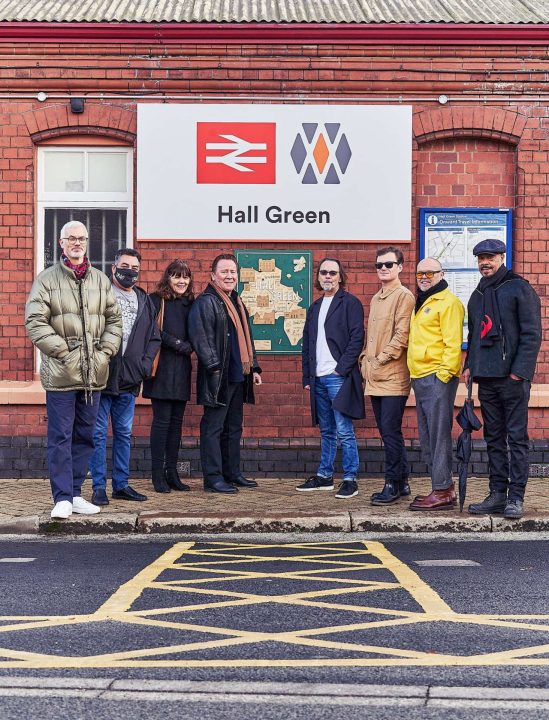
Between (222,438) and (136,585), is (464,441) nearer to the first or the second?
(222,438)

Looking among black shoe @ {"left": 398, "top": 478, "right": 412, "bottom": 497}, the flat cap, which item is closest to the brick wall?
black shoe @ {"left": 398, "top": 478, "right": 412, "bottom": 497}

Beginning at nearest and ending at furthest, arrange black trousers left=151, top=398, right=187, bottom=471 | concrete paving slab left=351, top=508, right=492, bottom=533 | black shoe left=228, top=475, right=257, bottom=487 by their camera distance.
→ 1. concrete paving slab left=351, top=508, right=492, bottom=533
2. black trousers left=151, top=398, right=187, bottom=471
3. black shoe left=228, top=475, right=257, bottom=487

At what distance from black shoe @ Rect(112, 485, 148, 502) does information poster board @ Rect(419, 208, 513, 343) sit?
4.10 metres

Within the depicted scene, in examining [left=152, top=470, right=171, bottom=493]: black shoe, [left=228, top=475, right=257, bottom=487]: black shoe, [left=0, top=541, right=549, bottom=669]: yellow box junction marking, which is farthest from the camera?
[left=228, top=475, right=257, bottom=487]: black shoe

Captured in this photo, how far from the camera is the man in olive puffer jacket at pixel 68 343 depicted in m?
8.62

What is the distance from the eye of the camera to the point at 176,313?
32.8ft

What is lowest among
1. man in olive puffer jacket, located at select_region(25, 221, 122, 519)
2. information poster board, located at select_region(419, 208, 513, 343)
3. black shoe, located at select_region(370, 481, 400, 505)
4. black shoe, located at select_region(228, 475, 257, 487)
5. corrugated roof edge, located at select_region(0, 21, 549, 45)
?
black shoe, located at select_region(228, 475, 257, 487)

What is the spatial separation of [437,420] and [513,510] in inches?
37.2

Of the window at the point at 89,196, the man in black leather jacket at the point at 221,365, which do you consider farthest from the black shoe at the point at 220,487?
the window at the point at 89,196

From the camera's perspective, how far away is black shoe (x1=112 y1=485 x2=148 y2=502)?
9555 mm

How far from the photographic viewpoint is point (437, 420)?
29.5ft

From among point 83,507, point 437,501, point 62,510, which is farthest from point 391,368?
point 62,510

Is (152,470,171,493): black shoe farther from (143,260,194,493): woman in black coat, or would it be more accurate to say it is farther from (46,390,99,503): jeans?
(46,390,99,503): jeans

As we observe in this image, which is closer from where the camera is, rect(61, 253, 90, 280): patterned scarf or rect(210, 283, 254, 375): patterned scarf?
rect(61, 253, 90, 280): patterned scarf
